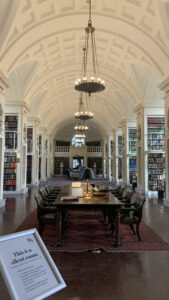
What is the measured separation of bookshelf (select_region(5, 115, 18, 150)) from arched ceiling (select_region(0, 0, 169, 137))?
97 centimetres

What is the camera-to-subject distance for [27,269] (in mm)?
1518

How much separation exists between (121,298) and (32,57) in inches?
344

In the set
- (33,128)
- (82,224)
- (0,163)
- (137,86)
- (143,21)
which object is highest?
(143,21)

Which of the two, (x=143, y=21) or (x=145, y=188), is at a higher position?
(x=143, y=21)

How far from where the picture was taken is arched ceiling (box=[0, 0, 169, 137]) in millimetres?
6570

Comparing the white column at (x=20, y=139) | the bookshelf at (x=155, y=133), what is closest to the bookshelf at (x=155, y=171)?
the bookshelf at (x=155, y=133)

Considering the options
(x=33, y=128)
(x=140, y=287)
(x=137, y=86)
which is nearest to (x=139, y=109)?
(x=137, y=86)

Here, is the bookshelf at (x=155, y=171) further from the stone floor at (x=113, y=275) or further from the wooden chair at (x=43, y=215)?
the stone floor at (x=113, y=275)

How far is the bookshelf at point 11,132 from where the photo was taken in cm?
1082

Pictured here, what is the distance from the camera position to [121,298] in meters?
2.41

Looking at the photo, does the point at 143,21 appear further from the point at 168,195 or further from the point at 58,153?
the point at 58,153

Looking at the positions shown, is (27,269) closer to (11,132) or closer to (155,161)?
(11,132)

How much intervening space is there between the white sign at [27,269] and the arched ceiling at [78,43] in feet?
20.8

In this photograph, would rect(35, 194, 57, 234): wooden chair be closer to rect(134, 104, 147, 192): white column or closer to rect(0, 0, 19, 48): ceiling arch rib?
rect(0, 0, 19, 48): ceiling arch rib
